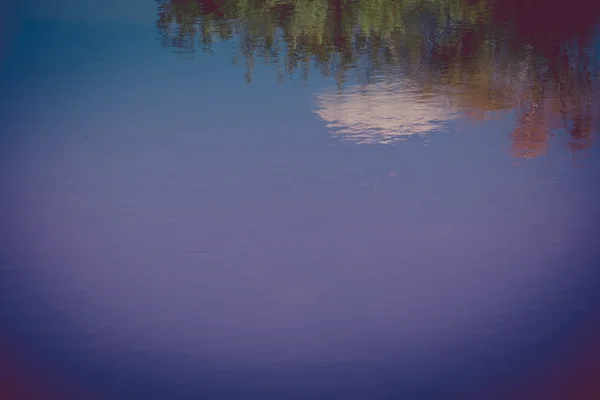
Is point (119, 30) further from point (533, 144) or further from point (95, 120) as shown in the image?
point (533, 144)

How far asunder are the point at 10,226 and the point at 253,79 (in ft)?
5.98

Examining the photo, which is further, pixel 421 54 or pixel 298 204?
pixel 421 54

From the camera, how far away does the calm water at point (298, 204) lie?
290 cm

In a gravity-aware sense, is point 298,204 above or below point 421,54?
below

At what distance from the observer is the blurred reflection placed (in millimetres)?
4543

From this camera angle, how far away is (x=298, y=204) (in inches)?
148

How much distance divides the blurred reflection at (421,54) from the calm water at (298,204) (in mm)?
20

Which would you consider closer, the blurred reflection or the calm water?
the calm water

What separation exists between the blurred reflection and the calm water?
20 millimetres

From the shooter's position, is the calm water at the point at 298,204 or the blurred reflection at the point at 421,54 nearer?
the calm water at the point at 298,204

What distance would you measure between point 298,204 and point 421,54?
82.0 inches

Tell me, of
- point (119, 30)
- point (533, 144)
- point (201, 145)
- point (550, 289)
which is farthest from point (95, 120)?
point (550, 289)

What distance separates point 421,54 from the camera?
5.46m

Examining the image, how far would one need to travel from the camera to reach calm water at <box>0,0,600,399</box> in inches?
114
